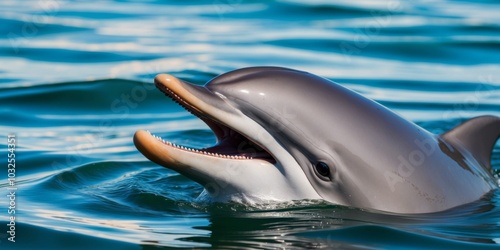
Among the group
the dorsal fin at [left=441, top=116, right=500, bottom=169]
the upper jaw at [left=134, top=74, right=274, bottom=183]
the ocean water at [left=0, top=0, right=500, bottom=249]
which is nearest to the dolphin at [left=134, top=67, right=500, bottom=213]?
the upper jaw at [left=134, top=74, right=274, bottom=183]

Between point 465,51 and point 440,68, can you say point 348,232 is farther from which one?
point 465,51

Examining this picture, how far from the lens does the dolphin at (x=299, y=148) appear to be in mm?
6812

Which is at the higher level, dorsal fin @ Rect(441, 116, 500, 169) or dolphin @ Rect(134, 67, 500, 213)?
dorsal fin @ Rect(441, 116, 500, 169)

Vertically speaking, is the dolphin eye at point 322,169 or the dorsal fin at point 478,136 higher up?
the dorsal fin at point 478,136

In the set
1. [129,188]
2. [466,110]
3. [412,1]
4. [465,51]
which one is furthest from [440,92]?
[412,1]

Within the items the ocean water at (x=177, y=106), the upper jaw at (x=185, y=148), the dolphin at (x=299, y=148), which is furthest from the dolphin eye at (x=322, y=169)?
the upper jaw at (x=185, y=148)

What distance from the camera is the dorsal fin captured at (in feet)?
26.0

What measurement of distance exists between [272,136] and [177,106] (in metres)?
6.29

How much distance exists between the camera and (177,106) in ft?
43.0

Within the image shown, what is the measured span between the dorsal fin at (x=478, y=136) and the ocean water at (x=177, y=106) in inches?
16.5

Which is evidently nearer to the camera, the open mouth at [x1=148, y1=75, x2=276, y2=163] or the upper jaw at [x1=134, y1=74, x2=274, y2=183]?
the upper jaw at [x1=134, y1=74, x2=274, y2=183]

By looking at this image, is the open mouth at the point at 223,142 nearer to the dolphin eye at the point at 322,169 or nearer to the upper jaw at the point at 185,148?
the upper jaw at the point at 185,148

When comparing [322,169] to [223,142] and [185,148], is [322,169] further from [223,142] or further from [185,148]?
[185,148]

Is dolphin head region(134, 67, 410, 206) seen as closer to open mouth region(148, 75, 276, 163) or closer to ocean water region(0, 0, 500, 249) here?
open mouth region(148, 75, 276, 163)
